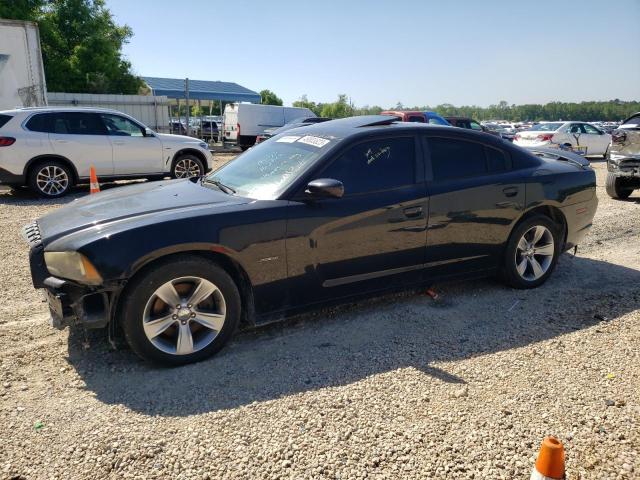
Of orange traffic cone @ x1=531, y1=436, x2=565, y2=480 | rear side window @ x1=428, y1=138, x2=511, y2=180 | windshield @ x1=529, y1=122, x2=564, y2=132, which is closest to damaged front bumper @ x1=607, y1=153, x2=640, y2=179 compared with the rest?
rear side window @ x1=428, y1=138, x2=511, y2=180

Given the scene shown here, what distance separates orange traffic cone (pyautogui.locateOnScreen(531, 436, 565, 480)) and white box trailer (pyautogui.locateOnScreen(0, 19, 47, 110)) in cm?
1444

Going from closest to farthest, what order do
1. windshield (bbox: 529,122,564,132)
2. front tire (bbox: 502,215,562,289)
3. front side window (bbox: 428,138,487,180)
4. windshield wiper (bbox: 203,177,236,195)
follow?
1. windshield wiper (bbox: 203,177,236,195)
2. front side window (bbox: 428,138,487,180)
3. front tire (bbox: 502,215,562,289)
4. windshield (bbox: 529,122,564,132)

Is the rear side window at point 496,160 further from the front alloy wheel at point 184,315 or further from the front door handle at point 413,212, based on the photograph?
the front alloy wheel at point 184,315

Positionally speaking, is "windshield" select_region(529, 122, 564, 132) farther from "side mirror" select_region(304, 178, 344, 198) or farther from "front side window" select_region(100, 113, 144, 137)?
"side mirror" select_region(304, 178, 344, 198)

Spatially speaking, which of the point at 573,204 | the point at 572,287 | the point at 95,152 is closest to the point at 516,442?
the point at 572,287

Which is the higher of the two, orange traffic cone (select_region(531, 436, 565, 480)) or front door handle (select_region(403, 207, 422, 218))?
front door handle (select_region(403, 207, 422, 218))

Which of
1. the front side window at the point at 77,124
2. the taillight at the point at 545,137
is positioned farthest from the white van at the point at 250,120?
the front side window at the point at 77,124

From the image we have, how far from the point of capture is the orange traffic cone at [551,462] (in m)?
1.94

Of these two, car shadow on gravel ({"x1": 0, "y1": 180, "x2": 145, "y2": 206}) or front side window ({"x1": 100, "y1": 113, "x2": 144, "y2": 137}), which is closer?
car shadow on gravel ({"x1": 0, "y1": 180, "x2": 145, "y2": 206})

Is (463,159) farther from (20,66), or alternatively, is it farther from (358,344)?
(20,66)

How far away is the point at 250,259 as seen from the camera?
136 inches

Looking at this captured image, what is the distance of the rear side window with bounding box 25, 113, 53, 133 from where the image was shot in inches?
376

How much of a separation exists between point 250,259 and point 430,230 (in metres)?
1.57

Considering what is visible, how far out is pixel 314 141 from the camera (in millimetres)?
4129
